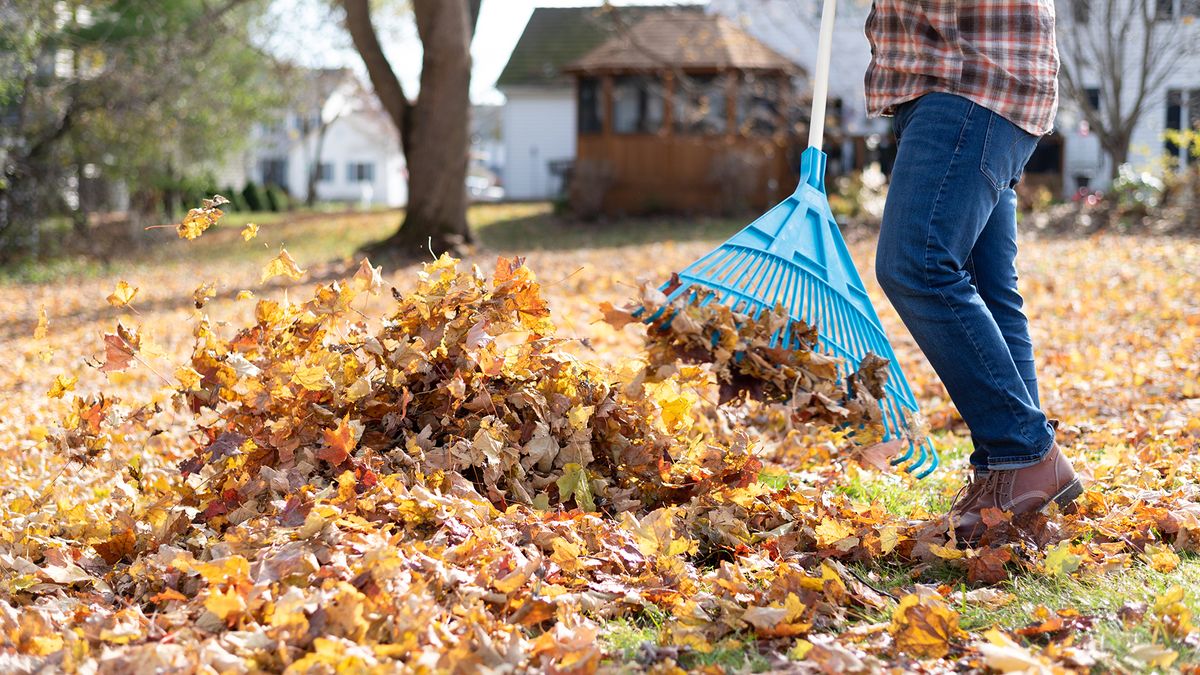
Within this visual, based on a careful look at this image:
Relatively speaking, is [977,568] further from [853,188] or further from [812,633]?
[853,188]

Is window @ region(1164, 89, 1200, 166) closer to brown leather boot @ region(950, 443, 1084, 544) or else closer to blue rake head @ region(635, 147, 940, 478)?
blue rake head @ region(635, 147, 940, 478)

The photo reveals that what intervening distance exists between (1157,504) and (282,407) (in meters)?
2.32

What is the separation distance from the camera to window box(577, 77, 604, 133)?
23.8 meters

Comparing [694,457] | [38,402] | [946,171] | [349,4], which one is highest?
[349,4]

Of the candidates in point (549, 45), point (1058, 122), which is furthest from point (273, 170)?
point (1058, 122)

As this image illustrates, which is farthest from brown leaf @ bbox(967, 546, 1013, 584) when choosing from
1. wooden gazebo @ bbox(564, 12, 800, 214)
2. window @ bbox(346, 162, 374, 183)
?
window @ bbox(346, 162, 374, 183)

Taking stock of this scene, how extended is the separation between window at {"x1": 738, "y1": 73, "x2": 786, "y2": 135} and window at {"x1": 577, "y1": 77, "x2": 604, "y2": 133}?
297cm

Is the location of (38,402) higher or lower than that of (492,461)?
lower

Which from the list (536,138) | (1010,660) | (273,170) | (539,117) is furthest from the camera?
(273,170)

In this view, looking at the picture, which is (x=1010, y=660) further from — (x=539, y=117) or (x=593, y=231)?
(x=539, y=117)

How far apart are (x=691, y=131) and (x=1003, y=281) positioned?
20.7 metres

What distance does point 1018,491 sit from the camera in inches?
111

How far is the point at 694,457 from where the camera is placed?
10.8 feet

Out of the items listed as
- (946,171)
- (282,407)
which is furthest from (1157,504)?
(282,407)
